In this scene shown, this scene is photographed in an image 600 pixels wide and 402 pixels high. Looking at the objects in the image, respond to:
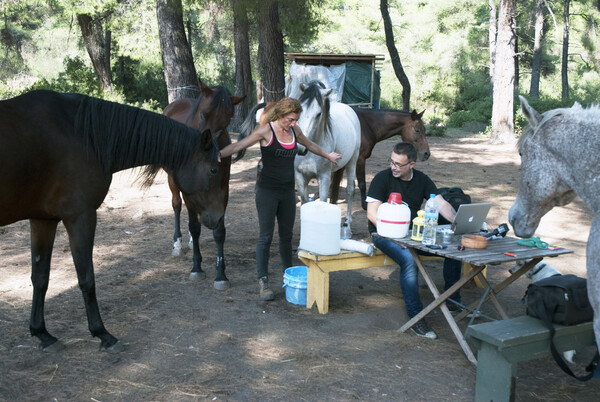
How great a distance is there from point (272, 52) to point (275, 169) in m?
5.60

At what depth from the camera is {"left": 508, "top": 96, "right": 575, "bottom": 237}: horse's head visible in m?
2.30

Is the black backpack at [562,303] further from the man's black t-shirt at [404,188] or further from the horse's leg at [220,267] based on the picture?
the horse's leg at [220,267]

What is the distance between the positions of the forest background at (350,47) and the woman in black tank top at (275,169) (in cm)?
573

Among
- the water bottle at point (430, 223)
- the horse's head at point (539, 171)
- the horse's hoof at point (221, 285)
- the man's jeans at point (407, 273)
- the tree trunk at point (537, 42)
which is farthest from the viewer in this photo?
the tree trunk at point (537, 42)

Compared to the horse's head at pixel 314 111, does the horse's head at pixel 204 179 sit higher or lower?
lower

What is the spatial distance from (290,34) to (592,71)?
30872 millimetres

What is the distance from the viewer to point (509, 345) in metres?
2.72

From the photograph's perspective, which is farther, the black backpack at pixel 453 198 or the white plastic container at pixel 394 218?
the black backpack at pixel 453 198

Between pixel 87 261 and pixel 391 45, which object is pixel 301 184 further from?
pixel 391 45

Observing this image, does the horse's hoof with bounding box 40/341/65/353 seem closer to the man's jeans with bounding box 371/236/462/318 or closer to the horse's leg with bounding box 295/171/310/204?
the man's jeans with bounding box 371/236/462/318

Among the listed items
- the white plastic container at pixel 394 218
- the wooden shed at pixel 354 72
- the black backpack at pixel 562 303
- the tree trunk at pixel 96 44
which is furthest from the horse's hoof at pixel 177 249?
the wooden shed at pixel 354 72

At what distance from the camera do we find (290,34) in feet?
35.0

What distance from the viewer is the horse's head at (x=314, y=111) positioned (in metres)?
5.45

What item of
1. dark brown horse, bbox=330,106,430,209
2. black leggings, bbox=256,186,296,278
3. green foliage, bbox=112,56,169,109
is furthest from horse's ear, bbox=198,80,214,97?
green foliage, bbox=112,56,169,109
